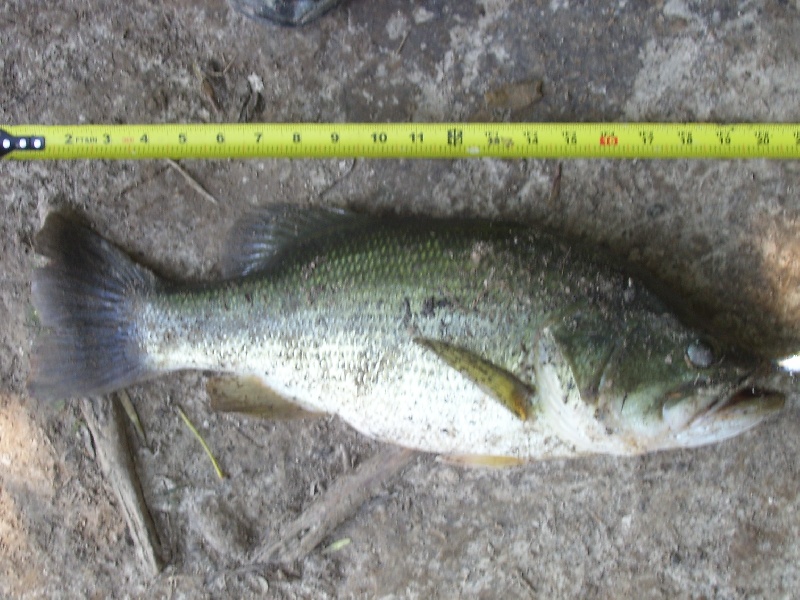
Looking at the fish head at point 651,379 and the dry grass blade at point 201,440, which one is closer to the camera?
the fish head at point 651,379

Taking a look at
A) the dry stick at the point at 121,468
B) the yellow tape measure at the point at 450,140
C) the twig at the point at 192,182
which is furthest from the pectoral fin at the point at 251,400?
the yellow tape measure at the point at 450,140

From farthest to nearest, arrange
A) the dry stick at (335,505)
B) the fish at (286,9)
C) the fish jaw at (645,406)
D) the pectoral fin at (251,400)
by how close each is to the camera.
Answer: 1. the dry stick at (335,505)
2. the fish at (286,9)
3. the pectoral fin at (251,400)
4. the fish jaw at (645,406)

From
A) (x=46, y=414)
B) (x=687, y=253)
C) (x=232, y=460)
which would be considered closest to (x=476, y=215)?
(x=687, y=253)

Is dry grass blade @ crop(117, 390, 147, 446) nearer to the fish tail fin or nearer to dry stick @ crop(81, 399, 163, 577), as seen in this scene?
dry stick @ crop(81, 399, 163, 577)

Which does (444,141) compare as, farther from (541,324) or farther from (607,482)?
(607,482)

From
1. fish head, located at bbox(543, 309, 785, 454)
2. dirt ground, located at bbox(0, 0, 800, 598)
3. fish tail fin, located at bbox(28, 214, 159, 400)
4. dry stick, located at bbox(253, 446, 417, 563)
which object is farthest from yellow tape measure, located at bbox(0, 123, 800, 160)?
dry stick, located at bbox(253, 446, 417, 563)

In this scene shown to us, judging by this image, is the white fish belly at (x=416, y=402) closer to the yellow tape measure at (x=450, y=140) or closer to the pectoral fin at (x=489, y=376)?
the pectoral fin at (x=489, y=376)
